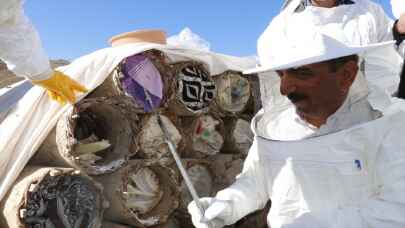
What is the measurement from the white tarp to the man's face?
1.36 metres

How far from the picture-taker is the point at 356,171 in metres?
1.76

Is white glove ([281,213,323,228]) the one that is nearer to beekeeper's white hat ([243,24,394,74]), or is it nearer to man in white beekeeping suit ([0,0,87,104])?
beekeeper's white hat ([243,24,394,74])

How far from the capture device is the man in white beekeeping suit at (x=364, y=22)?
92.1 inches

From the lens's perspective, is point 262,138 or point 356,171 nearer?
point 356,171

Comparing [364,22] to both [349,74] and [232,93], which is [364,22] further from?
[232,93]

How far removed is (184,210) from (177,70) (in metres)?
0.98

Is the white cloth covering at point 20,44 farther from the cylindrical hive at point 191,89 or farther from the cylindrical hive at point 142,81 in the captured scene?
Result: the cylindrical hive at point 191,89

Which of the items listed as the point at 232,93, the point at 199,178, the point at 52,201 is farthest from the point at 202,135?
the point at 52,201

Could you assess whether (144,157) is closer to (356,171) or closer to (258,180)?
(258,180)

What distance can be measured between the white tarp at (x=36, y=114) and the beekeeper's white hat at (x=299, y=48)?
1249 mm

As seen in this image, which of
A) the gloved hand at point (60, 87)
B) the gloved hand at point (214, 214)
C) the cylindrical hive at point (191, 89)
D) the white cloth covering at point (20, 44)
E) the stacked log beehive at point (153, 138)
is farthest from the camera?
the cylindrical hive at point (191, 89)

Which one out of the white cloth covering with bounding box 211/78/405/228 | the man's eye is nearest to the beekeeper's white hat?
the man's eye

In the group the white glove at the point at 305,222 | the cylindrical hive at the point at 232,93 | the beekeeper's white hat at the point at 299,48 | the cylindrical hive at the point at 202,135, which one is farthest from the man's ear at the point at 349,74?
the cylindrical hive at the point at 232,93

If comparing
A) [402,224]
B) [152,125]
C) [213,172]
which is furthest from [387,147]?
[213,172]
